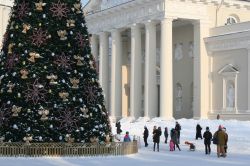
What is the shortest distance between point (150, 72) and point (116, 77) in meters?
6.94

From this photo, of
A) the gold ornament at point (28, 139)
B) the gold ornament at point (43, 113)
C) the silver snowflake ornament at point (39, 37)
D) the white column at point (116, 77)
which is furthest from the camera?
the white column at point (116, 77)

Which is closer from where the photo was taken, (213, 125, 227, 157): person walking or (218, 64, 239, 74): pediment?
(213, 125, 227, 157): person walking

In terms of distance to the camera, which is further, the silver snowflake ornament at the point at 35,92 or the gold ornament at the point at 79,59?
the gold ornament at the point at 79,59

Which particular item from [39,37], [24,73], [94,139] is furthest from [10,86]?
[94,139]

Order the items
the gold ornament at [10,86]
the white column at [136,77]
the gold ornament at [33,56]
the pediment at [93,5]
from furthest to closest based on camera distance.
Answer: the pediment at [93,5]
the white column at [136,77]
the gold ornament at [33,56]
the gold ornament at [10,86]

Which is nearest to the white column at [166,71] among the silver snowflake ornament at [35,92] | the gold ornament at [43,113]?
the silver snowflake ornament at [35,92]

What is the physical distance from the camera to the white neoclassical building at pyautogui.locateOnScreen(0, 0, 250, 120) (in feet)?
161

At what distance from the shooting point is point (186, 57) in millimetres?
55625

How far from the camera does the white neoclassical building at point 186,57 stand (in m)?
49.2

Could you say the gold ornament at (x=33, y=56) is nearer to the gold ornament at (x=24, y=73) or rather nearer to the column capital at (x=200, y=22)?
the gold ornament at (x=24, y=73)

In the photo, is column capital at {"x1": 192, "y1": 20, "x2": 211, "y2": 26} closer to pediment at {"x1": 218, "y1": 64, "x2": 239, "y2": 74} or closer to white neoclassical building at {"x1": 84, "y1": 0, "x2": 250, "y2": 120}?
white neoclassical building at {"x1": 84, "y1": 0, "x2": 250, "y2": 120}

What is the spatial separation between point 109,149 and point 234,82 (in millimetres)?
29979

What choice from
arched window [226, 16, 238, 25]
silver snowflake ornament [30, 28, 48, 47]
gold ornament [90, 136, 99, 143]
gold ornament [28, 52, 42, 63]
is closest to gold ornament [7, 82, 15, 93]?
gold ornament [28, 52, 42, 63]

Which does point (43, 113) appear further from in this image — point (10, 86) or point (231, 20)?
point (231, 20)
